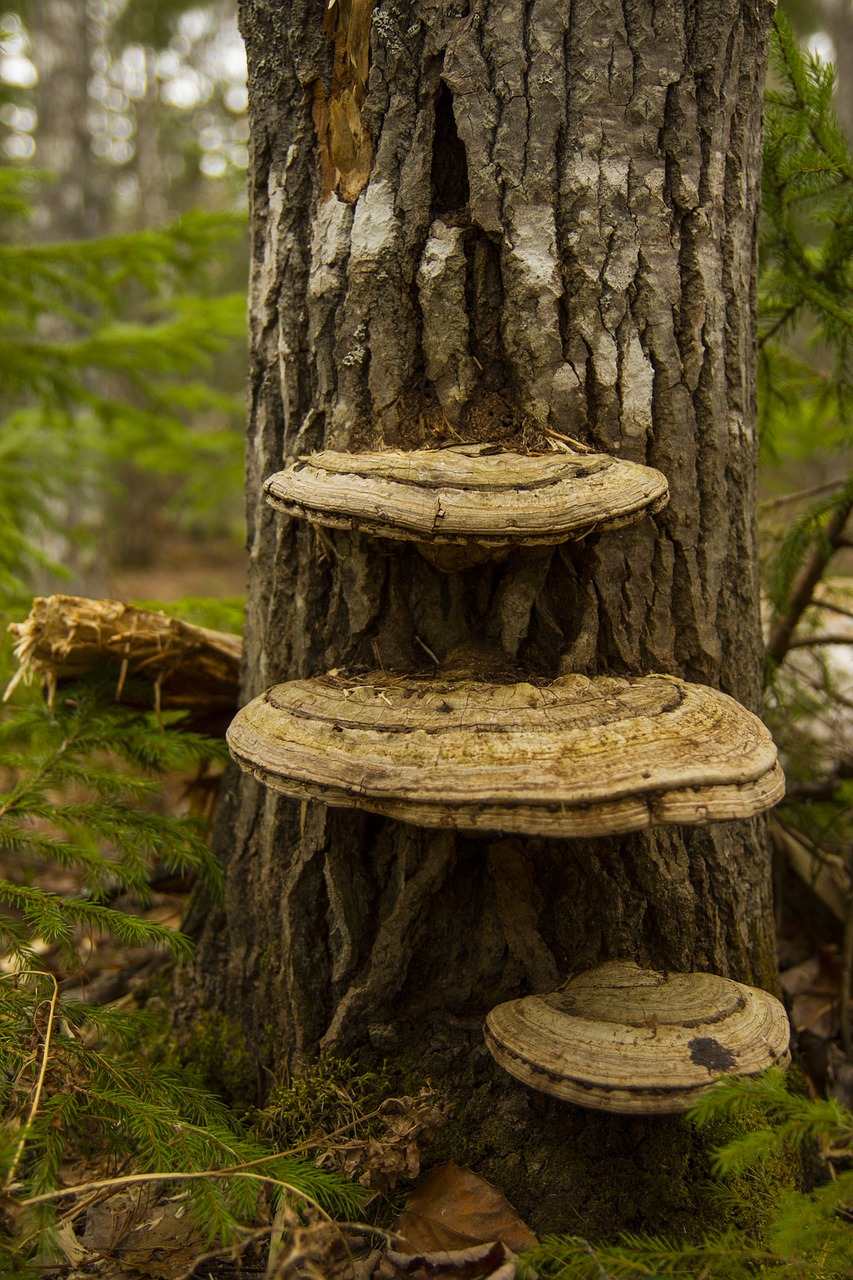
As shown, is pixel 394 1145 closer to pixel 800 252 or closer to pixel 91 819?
pixel 91 819

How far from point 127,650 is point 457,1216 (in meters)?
2.03

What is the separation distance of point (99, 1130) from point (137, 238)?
16.6 ft

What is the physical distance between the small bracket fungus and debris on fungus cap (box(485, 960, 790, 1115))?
3.88ft

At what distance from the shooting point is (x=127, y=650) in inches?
112

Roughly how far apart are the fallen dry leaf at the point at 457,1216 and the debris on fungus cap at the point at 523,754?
1.22 m

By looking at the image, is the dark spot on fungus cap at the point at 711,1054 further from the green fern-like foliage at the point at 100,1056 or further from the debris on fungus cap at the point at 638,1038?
the green fern-like foliage at the point at 100,1056

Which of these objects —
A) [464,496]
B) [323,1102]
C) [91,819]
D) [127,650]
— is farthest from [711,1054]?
[127,650]

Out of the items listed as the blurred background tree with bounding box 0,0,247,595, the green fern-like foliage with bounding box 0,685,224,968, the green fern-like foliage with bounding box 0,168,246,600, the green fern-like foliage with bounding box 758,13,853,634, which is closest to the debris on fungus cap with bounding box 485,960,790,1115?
the green fern-like foliage with bounding box 0,685,224,968

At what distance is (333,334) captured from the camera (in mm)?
2459

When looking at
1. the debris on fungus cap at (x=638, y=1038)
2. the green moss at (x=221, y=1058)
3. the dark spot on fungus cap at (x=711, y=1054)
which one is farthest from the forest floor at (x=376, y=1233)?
the dark spot on fungus cap at (x=711, y=1054)

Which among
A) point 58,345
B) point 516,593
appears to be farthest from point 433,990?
point 58,345

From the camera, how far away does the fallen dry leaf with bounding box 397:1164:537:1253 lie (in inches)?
81.6

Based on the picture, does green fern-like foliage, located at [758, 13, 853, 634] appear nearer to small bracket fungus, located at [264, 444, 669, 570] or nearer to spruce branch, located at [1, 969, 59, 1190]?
small bracket fungus, located at [264, 444, 669, 570]

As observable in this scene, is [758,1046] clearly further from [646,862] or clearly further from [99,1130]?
[99,1130]
